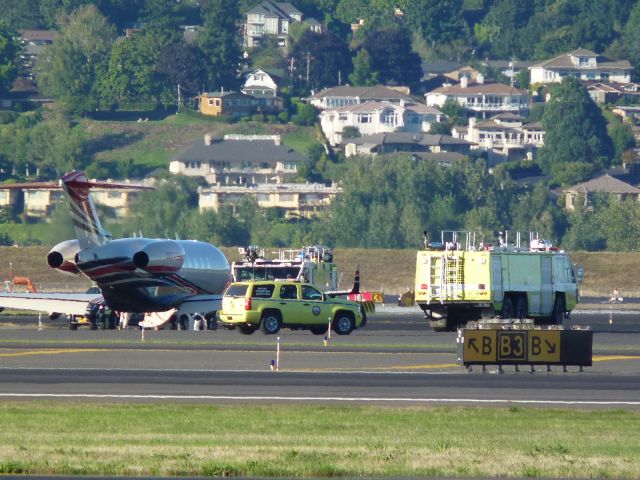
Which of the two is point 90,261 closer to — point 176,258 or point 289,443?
point 176,258

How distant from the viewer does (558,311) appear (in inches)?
2534

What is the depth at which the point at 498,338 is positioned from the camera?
4381 cm

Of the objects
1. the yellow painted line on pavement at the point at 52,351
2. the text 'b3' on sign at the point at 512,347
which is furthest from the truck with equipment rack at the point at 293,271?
the text 'b3' on sign at the point at 512,347

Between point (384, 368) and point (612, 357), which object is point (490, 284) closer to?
point (612, 357)

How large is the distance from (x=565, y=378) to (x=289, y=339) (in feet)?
55.2

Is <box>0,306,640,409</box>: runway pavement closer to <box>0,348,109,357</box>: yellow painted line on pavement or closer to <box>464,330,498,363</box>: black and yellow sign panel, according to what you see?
<box>0,348,109,357</box>: yellow painted line on pavement

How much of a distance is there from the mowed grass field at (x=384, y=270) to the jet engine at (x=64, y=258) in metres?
46.5

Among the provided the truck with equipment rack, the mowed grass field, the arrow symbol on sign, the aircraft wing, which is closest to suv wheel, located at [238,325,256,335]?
the truck with equipment rack

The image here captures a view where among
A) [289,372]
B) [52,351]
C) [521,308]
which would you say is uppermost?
[521,308]

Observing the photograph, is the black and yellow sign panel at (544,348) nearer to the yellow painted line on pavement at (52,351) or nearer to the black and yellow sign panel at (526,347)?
the black and yellow sign panel at (526,347)

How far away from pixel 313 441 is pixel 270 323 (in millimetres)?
29588

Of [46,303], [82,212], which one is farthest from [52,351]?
[46,303]

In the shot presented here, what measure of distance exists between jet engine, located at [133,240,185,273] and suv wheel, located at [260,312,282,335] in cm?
699

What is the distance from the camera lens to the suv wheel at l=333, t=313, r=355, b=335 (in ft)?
204
